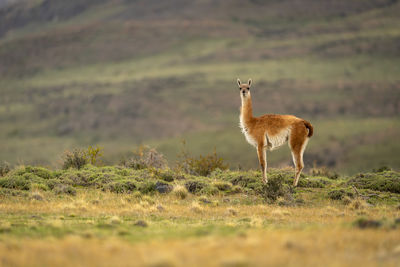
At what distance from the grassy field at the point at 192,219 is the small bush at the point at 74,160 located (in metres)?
1.02

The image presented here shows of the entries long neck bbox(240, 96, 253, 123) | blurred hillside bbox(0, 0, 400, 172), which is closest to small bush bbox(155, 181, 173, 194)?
long neck bbox(240, 96, 253, 123)

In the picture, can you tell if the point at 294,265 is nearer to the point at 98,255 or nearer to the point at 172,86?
the point at 98,255

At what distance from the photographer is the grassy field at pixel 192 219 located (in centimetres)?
806

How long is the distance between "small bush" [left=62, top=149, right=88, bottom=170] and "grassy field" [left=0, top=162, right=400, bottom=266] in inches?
40.0

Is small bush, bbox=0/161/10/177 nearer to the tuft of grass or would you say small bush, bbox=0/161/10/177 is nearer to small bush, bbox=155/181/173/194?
small bush, bbox=155/181/173/194

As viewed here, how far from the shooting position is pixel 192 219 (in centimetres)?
1304

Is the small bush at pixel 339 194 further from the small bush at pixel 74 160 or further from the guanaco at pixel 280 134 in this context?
the small bush at pixel 74 160

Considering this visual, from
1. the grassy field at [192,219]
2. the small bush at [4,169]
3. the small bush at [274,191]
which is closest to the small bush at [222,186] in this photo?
the grassy field at [192,219]

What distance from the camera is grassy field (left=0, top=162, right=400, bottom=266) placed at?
8.06m

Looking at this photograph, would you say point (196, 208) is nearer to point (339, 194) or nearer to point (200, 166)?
point (339, 194)

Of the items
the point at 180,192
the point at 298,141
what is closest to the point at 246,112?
the point at 298,141

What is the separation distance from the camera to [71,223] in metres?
11.8

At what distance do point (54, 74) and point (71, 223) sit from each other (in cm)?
17836

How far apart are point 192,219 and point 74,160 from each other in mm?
9229
